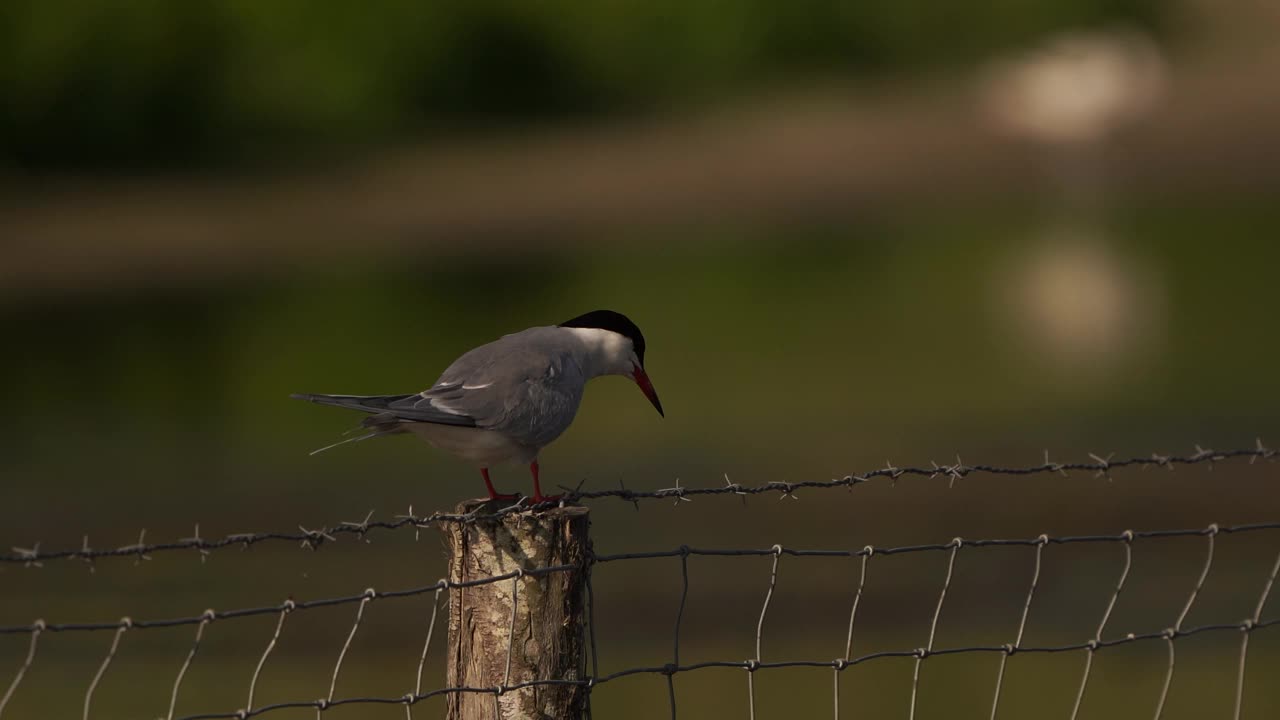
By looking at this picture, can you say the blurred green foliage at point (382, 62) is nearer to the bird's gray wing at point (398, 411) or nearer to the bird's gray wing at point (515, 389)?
the bird's gray wing at point (515, 389)

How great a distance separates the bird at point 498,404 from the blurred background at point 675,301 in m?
5.20

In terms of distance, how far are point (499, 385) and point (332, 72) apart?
124 feet

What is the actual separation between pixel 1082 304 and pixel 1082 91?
17561 mm

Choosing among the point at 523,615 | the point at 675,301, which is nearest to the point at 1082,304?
the point at 675,301

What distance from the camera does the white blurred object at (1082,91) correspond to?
43.7 meters

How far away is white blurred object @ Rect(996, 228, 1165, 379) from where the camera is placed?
22.8m

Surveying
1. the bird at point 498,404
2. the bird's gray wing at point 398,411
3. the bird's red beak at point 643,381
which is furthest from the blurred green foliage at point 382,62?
the bird's gray wing at point 398,411

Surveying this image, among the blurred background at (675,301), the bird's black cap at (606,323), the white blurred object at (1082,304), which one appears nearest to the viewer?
the bird's black cap at (606,323)

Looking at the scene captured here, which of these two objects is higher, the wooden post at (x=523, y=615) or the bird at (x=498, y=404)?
the bird at (x=498, y=404)

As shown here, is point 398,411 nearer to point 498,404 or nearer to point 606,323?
point 498,404

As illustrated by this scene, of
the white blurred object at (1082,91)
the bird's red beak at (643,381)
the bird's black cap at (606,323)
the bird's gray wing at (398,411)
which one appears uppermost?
the white blurred object at (1082,91)

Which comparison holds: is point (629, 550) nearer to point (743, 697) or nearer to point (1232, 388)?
point (743, 697)

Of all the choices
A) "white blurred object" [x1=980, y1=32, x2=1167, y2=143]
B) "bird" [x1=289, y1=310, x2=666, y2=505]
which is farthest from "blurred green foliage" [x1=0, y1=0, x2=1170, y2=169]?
"bird" [x1=289, y1=310, x2=666, y2=505]

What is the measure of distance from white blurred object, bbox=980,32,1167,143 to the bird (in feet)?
129
